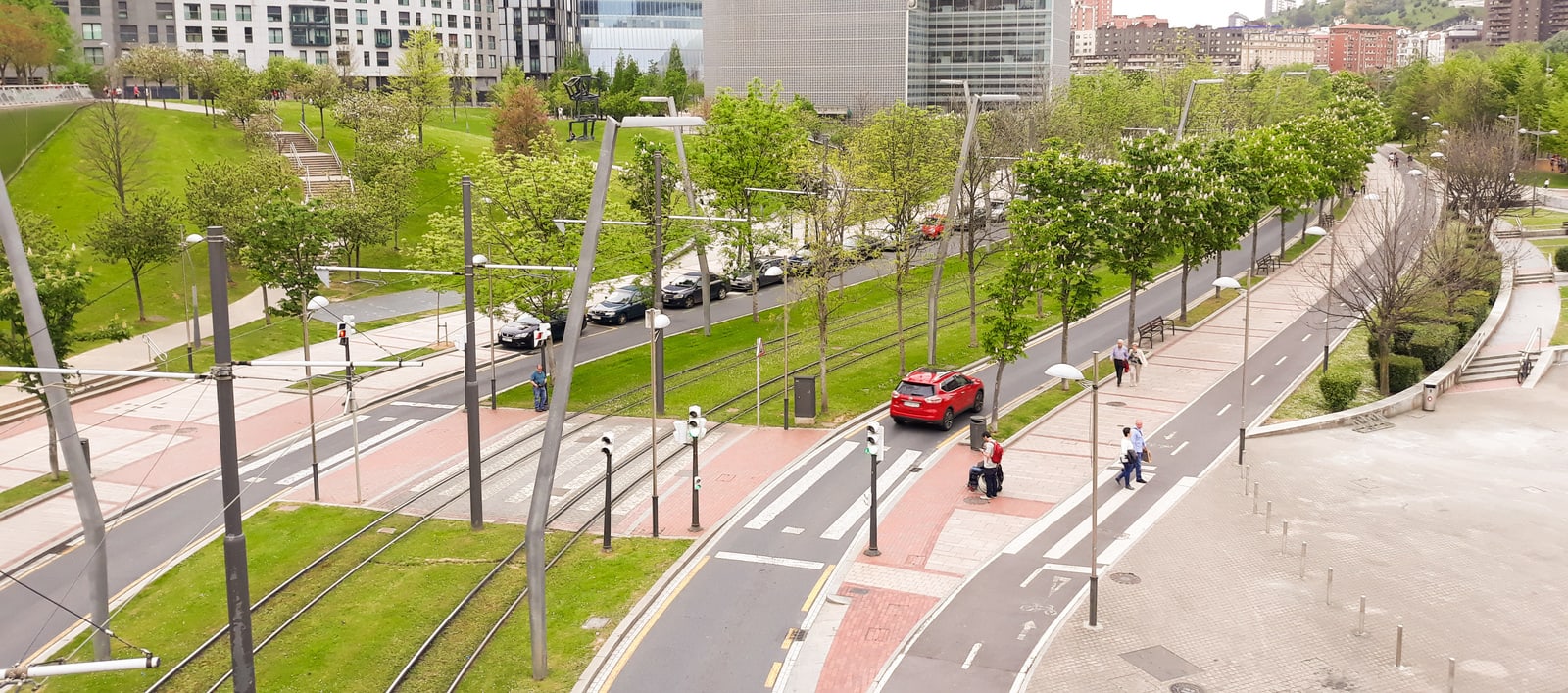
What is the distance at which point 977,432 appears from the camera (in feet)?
105

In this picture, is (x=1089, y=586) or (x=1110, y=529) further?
(x=1110, y=529)

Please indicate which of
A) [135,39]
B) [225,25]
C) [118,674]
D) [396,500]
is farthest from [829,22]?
[118,674]

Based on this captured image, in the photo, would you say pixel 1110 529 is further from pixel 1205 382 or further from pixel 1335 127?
pixel 1335 127

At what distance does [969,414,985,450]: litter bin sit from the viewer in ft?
105

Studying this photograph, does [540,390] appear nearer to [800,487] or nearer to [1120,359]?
[800,487]

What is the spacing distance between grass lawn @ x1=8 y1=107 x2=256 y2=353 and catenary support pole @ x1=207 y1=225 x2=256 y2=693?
30935 mm

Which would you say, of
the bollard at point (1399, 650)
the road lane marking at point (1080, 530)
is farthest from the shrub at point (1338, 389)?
the bollard at point (1399, 650)

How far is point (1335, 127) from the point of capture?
67.2 m

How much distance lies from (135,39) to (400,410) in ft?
317

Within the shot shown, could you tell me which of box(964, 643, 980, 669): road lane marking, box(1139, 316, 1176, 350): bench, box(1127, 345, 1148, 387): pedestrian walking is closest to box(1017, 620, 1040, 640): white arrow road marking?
box(964, 643, 980, 669): road lane marking

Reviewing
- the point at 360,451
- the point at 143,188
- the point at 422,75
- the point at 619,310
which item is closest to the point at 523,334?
the point at 619,310

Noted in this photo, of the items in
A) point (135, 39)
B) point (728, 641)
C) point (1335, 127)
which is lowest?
point (728, 641)

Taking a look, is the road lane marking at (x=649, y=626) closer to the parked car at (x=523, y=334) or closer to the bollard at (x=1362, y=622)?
the bollard at (x=1362, y=622)

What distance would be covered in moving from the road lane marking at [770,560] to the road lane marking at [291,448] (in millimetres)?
14193
